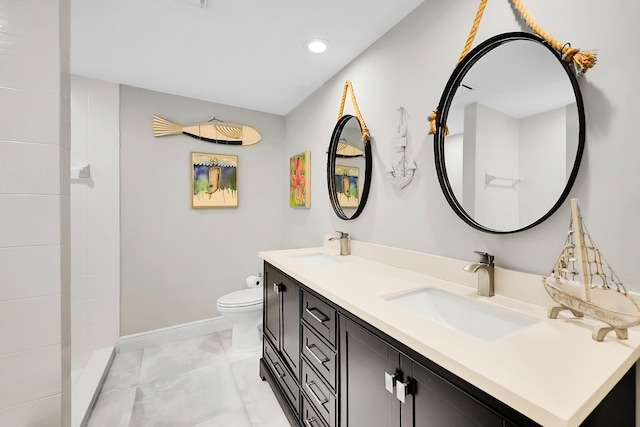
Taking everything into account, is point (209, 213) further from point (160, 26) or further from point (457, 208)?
point (457, 208)

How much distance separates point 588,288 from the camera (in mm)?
809

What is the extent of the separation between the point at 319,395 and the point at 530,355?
3.21ft

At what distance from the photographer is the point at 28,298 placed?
1.06 metres

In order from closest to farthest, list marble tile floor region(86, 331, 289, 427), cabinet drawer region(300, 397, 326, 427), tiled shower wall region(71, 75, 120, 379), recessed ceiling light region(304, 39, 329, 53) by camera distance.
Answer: cabinet drawer region(300, 397, 326, 427), marble tile floor region(86, 331, 289, 427), recessed ceiling light region(304, 39, 329, 53), tiled shower wall region(71, 75, 120, 379)

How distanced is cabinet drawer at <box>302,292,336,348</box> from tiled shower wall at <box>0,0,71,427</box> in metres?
1.04

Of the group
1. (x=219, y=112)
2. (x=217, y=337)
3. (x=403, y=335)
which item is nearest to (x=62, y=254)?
(x=403, y=335)

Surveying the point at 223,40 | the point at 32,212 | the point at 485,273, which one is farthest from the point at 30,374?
the point at 223,40

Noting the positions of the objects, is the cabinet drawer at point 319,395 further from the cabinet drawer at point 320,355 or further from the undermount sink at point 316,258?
the undermount sink at point 316,258

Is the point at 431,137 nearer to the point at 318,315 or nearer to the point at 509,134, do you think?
the point at 509,134

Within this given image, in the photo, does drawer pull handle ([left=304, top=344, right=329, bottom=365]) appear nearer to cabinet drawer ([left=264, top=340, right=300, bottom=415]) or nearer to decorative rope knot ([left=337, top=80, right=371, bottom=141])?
cabinet drawer ([left=264, top=340, right=300, bottom=415])

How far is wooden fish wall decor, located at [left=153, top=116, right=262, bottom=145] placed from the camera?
2600mm

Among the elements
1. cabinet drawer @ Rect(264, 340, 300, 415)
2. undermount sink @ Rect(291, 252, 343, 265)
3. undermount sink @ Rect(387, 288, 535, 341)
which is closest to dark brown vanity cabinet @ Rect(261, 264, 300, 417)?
cabinet drawer @ Rect(264, 340, 300, 415)

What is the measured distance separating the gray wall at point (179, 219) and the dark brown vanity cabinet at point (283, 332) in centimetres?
108

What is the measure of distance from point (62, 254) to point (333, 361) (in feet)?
4.01
